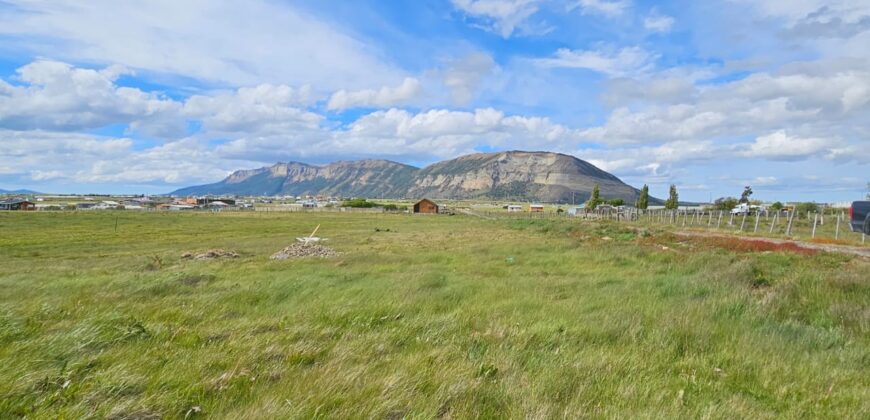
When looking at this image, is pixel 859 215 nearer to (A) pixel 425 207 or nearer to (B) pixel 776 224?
(B) pixel 776 224

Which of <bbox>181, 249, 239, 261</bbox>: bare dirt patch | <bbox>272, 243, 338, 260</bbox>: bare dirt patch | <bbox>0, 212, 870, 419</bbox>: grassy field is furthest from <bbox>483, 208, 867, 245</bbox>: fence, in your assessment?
<bbox>181, 249, 239, 261</bbox>: bare dirt patch

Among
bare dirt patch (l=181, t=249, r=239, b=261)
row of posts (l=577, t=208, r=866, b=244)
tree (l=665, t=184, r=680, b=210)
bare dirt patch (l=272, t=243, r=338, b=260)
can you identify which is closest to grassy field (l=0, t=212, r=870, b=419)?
bare dirt patch (l=272, t=243, r=338, b=260)

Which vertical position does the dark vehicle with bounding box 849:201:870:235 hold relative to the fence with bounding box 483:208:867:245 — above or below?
above

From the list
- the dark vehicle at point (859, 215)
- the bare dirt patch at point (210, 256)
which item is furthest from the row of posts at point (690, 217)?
the bare dirt patch at point (210, 256)

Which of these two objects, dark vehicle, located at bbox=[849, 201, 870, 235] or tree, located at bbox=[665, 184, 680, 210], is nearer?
dark vehicle, located at bbox=[849, 201, 870, 235]

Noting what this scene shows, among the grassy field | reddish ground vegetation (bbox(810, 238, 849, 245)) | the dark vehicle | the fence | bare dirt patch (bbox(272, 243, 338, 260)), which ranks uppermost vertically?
the dark vehicle

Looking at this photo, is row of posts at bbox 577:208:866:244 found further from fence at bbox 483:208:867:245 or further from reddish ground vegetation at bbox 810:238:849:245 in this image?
reddish ground vegetation at bbox 810:238:849:245

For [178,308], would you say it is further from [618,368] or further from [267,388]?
[618,368]

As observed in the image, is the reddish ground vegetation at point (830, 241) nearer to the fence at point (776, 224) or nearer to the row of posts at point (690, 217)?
the fence at point (776, 224)

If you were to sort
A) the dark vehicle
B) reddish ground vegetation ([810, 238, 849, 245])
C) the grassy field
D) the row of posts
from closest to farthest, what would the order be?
the grassy field < the dark vehicle < reddish ground vegetation ([810, 238, 849, 245]) < the row of posts

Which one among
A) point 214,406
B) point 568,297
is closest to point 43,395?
point 214,406

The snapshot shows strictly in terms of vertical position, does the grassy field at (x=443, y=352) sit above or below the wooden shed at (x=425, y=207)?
above

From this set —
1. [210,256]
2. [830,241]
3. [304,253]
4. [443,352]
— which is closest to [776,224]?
[830,241]

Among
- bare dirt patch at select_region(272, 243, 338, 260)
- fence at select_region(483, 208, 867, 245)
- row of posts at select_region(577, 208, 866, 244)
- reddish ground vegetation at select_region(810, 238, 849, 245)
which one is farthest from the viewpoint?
row of posts at select_region(577, 208, 866, 244)
